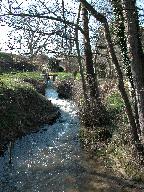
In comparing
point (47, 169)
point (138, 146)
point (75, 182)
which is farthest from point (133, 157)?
point (47, 169)

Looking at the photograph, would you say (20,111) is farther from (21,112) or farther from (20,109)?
(20,109)

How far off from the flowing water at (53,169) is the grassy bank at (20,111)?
705mm

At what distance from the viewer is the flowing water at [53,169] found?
1413 cm

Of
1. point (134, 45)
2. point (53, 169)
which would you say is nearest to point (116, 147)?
point (53, 169)

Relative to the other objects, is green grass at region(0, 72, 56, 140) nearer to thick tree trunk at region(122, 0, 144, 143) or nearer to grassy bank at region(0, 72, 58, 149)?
grassy bank at region(0, 72, 58, 149)

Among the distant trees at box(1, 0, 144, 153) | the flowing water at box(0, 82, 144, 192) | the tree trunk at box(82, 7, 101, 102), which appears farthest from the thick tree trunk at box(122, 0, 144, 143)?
the tree trunk at box(82, 7, 101, 102)

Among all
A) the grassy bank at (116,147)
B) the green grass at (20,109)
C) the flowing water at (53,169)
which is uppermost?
the green grass at (20,109)

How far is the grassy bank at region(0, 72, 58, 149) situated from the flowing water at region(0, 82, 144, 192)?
0.70m

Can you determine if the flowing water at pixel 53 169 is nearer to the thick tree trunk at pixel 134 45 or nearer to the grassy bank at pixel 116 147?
the grassy bank at pixel 116 147

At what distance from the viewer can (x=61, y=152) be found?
1886 cm

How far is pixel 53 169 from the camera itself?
16.2m

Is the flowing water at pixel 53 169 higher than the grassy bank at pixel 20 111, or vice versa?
the grassy bank at pixel 20 111

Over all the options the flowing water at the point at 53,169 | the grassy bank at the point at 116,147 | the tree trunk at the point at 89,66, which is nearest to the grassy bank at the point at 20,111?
the flowing water at the point at 53,169

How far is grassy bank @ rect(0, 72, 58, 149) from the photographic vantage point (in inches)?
828
